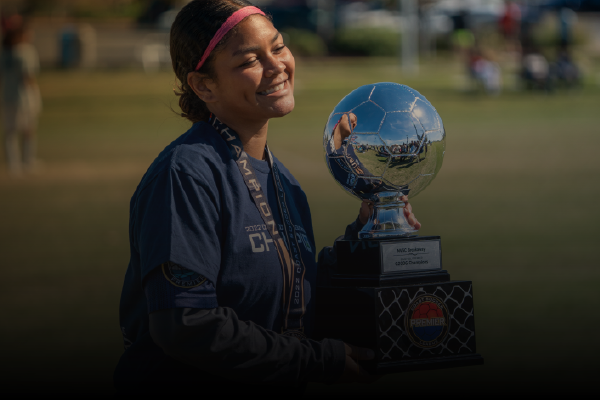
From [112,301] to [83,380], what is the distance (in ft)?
6.37

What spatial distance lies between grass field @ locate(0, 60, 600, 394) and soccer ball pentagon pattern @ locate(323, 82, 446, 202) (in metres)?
0.67

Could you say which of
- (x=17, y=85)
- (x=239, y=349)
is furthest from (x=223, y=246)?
(x=17, y=85)

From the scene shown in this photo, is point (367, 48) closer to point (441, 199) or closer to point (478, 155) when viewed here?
point (478, 155)

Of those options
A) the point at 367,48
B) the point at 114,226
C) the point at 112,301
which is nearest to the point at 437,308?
the point at 112,301

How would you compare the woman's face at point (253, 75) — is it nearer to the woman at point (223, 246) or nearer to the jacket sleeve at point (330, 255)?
the woman at point (223, 246)

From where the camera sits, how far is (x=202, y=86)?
7.75 ft

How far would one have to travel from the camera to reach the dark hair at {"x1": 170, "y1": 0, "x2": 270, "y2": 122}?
228cm

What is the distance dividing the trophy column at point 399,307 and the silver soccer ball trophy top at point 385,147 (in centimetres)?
11

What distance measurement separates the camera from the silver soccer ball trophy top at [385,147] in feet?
A: 8.21

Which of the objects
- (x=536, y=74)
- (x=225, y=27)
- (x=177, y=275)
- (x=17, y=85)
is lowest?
(x=177, y=275)

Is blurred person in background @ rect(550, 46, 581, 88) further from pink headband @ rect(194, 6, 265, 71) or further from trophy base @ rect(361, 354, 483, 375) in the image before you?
pink headband @ rect(194, 6, 265, 71)

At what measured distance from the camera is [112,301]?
271 inches

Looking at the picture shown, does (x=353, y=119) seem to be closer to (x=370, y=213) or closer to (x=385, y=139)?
(x=385, y=139)

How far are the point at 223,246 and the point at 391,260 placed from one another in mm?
521
